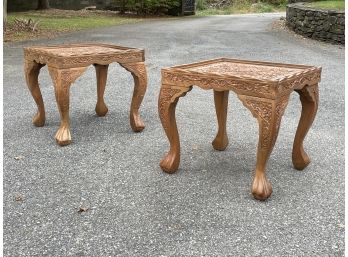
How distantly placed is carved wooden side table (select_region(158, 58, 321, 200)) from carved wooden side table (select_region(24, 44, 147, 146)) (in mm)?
765

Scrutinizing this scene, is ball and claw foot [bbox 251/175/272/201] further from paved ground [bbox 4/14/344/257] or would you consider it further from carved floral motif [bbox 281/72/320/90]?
carved floral motif [bbox 281/72/320/90]

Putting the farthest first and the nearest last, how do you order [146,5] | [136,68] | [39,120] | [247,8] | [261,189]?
1. [247,8]
2. [146,5]
3. [39,120]
4. [136,68]
5. [261,189]

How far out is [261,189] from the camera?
266cm

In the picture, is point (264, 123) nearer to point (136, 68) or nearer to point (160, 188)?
point (160, 188)

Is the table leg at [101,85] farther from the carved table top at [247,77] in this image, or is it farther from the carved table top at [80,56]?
the carved table top at [247,77]

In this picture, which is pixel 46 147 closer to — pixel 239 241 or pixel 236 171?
pixel 236 171

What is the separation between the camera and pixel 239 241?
2.25 meters

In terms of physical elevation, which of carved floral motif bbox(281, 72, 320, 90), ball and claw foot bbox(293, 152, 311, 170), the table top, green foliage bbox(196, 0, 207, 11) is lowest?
ball and claw foot bbox(293, 152, 311, 170)

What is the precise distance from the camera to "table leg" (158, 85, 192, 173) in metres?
2.88

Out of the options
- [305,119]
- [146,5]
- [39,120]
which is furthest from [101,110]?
[146,5]

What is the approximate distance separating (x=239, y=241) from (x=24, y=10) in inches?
688

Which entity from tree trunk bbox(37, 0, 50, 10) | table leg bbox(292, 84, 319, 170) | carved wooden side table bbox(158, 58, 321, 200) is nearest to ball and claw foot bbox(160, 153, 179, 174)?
carved wooden side table bbox(158, 58, 321, 200)

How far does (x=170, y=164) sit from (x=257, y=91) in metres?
0.82

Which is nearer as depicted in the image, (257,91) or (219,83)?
(257,91)
